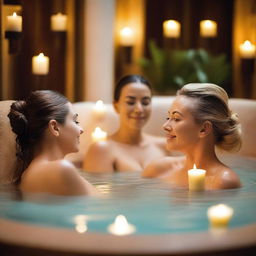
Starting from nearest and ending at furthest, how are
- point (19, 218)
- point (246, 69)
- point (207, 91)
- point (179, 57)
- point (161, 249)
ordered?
point (161, 249), point (19, 218), point (207, 91), point (246, 69), point (179, 57)

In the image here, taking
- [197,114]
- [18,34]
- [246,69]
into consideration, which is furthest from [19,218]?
[246,69]

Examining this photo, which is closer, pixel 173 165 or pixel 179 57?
pixel 173 165

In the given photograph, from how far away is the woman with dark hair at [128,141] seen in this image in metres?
4.16

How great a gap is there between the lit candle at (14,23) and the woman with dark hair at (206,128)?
1161mm

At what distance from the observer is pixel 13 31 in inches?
150

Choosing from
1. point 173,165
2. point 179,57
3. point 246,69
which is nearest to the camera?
point 173,165

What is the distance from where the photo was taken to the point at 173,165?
364 centimetres

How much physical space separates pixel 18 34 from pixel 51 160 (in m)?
1.20

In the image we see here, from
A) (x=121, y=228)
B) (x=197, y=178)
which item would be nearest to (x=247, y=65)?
(x=197, y=178)

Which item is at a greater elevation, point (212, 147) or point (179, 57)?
point (179, 57)

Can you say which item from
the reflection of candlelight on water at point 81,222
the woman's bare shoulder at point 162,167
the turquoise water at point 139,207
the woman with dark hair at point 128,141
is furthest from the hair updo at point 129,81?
the reflection of candlelight on water at point 81,222

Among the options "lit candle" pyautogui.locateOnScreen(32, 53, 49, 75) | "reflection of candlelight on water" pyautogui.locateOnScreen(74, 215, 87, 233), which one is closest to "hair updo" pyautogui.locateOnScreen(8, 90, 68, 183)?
"reflection of candlelight on water" pyautogui.locateOnScreen(74, 215, 87, 233)

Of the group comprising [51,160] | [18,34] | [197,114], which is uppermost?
[18,34]

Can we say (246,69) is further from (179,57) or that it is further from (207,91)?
(207,91)
